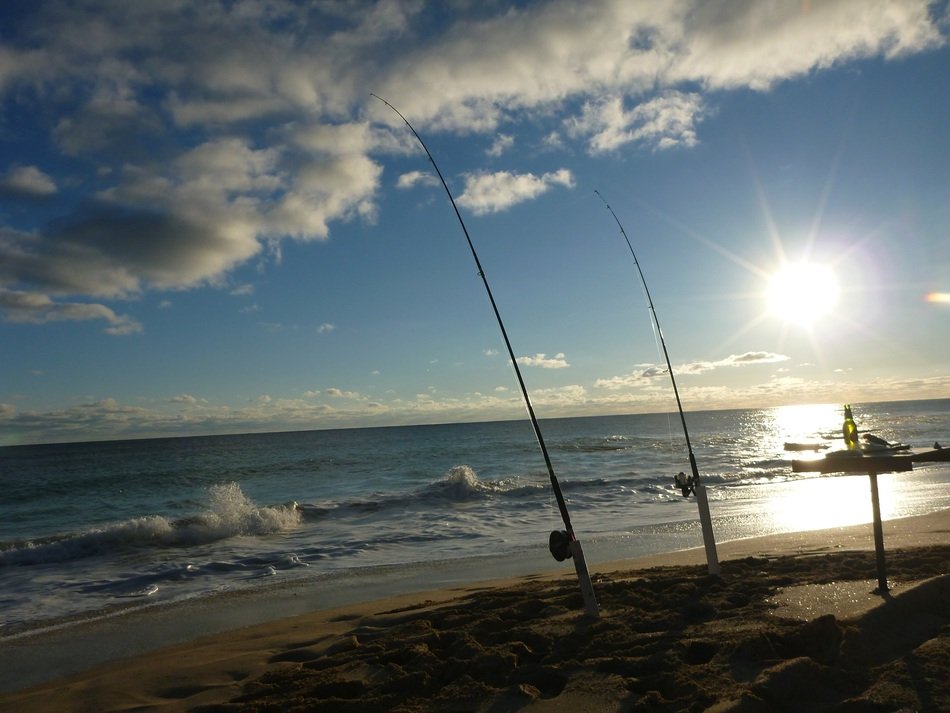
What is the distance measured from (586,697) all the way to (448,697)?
2.51ft

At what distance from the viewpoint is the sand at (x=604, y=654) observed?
3051 millimetres

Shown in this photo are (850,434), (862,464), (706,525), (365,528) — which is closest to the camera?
(862,464)

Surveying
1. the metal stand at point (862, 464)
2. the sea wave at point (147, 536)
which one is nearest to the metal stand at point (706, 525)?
the metal stand at point (862, 464)

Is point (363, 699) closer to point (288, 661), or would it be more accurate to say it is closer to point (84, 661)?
point (288, 661)

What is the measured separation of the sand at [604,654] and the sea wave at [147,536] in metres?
7.55

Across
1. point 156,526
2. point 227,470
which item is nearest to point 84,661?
point 156,526

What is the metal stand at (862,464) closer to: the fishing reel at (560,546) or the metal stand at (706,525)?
the metal stand at (706,525)

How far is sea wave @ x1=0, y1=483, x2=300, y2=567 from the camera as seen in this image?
38.4 ft

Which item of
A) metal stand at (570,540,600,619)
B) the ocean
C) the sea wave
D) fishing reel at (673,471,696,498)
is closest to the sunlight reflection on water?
the ocean

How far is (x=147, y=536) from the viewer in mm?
12609

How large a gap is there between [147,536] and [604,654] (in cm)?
1172

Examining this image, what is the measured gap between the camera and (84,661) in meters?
5.48

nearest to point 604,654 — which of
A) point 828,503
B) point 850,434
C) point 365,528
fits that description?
point 850,434

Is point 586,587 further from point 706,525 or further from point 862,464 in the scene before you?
point 862,464
